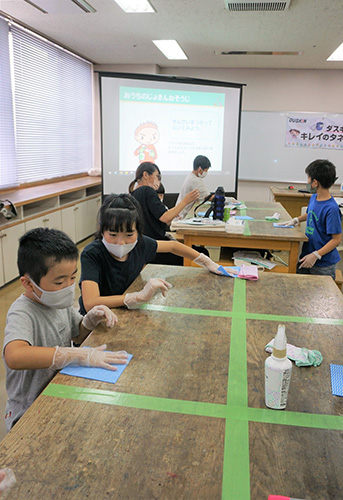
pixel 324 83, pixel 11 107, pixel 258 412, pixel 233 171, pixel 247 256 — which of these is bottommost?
pixel 247 256

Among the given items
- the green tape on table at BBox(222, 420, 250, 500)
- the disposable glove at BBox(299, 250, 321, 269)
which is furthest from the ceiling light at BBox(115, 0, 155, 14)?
the green tape on table at BBox(222, 420, 250, 500)

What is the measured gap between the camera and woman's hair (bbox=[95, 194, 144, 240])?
1.54 m

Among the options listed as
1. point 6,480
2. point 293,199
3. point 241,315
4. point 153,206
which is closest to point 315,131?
point 293,199

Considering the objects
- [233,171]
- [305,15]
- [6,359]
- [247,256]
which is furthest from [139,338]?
[233,171]

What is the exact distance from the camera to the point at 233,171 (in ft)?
17.4

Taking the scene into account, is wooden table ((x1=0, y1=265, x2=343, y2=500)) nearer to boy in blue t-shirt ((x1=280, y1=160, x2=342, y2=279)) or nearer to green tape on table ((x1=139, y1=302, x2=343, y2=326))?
green tape on table ((x1=139, y1=302, x2=343, y2=326))

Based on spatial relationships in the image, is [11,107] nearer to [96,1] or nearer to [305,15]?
[96,1]

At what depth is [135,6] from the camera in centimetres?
364

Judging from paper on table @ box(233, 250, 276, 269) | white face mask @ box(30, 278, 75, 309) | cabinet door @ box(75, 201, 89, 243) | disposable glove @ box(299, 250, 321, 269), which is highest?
white face mask @ box(30, 278, 75, 309)

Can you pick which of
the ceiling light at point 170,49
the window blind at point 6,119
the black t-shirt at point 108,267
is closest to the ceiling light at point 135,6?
the ceiling light at point 170,49

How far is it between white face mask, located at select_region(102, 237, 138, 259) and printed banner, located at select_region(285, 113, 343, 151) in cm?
555

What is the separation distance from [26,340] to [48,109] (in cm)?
468

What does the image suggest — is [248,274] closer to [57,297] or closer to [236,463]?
[57,297]

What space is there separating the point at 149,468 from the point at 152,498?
0.06 m
